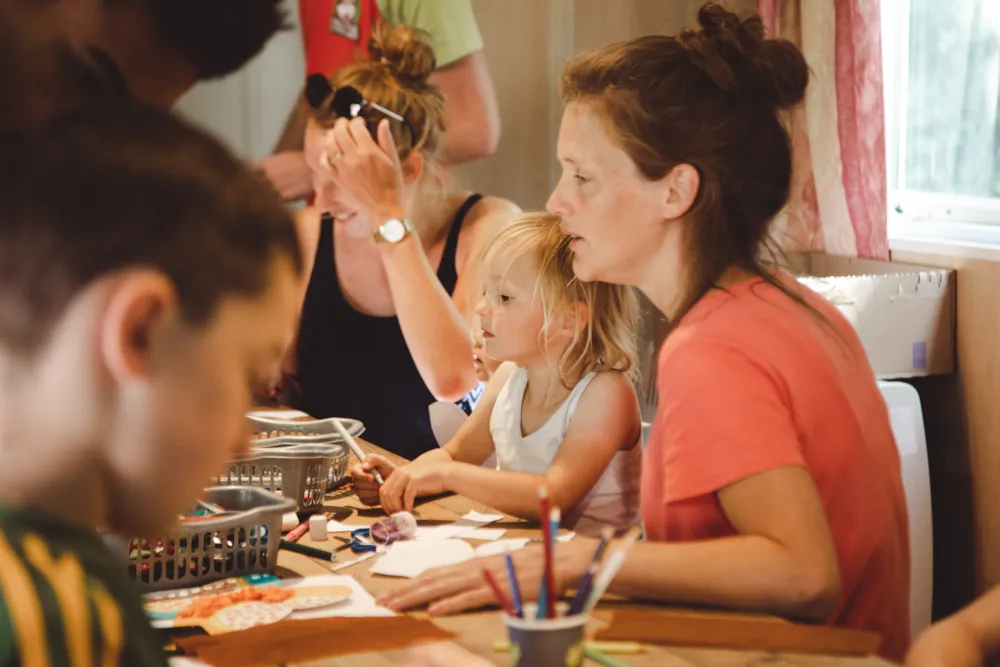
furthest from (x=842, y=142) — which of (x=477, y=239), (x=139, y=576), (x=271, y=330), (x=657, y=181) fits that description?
(x=271, y=330)

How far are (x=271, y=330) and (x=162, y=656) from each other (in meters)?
0.19

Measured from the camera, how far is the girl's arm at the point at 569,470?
4.80 ft

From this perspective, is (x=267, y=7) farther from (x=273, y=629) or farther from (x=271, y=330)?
(x=273, y=629)

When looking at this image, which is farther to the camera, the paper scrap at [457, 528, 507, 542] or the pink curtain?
the pink curtain

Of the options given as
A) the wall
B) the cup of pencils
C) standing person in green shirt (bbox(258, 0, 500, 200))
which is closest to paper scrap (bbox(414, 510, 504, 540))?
the cup of pencils

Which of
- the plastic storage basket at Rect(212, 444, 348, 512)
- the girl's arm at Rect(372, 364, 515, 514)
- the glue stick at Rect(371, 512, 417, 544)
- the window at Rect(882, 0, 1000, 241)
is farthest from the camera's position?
the window at Rect(882, 0, 1000, 241)

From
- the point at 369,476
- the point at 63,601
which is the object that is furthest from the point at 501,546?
the point at 63,601

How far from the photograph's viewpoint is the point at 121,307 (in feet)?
1.79

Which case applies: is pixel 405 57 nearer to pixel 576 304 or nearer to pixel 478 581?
pixel 576 304

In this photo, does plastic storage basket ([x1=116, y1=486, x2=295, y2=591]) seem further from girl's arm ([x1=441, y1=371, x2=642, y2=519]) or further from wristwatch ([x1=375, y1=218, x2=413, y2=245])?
wristwatch ([x1=375, y1=218, x2=413, y2=245])

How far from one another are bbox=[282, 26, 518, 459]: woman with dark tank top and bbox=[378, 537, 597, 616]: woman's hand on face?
3.34 feet

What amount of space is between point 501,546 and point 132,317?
79 centimetres

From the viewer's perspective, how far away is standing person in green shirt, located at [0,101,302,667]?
55 cm

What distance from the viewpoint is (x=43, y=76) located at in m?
0.58
